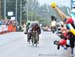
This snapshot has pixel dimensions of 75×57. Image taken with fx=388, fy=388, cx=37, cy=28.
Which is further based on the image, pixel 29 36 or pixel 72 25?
pixel 29 36

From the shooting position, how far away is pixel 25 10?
9931 centimetres

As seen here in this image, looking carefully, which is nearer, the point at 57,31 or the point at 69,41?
the point at 69,41

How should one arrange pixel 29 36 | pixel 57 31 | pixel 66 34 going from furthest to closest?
pixel 29 36, pixel 57 31, pixel 66 34

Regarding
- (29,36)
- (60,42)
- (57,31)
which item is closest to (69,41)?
(60,42)

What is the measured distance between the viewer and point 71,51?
795 centimetres

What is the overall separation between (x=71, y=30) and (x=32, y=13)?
9255 cm

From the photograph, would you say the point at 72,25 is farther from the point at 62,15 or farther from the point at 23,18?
the point at 23,18

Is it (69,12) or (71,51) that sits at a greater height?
(69,12)

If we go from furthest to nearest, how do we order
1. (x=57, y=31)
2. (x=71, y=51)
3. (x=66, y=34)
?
1. (x=71, y=51)
2. (x=57, y=31)
3. (x=66, y=34)

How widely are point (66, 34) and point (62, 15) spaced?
0.59m

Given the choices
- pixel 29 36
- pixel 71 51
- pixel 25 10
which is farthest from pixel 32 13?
pixel 71 51

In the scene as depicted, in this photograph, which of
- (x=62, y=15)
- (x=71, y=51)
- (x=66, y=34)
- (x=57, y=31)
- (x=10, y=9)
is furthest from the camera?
(x=10, y=9)

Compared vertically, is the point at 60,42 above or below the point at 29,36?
above

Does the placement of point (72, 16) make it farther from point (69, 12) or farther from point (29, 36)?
point (29, 36)
